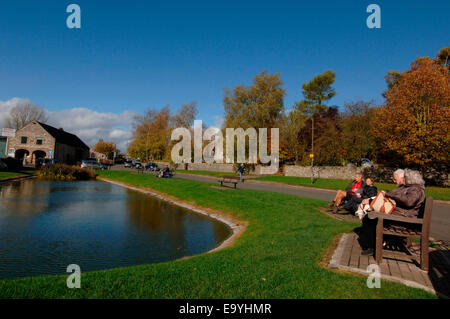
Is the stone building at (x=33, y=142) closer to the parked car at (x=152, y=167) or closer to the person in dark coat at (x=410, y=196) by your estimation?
the parked car at (x=152, y=167)

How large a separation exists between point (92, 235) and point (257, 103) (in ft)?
133

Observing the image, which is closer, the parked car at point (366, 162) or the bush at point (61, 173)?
the bush at point (61, 173)

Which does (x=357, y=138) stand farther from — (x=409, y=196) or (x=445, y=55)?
(x=409, y=196)

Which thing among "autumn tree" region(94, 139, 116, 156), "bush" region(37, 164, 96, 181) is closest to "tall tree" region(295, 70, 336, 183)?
"bush" region(37, 164, 96, 181)

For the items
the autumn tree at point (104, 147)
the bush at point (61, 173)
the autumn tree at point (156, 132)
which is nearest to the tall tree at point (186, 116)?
the autumn tree at point (156, 132)

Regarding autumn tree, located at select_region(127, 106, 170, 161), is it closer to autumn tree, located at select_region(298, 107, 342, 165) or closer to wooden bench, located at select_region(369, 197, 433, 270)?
autumn tree, located at select_region(298, 107, 342, 165)

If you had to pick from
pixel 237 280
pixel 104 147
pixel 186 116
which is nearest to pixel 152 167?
pixel 186 116

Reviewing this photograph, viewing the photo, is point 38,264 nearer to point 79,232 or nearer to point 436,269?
point 79,232

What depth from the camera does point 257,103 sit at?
47062 millimetres

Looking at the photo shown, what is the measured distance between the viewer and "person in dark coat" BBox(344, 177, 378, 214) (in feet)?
32.4

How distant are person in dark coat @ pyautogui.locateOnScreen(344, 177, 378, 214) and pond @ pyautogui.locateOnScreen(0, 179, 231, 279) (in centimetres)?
448

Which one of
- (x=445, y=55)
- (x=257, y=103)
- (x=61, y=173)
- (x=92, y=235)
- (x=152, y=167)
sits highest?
(x=445, y=55)

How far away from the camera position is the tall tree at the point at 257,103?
45656mm

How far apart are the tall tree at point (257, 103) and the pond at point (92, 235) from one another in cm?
3271
